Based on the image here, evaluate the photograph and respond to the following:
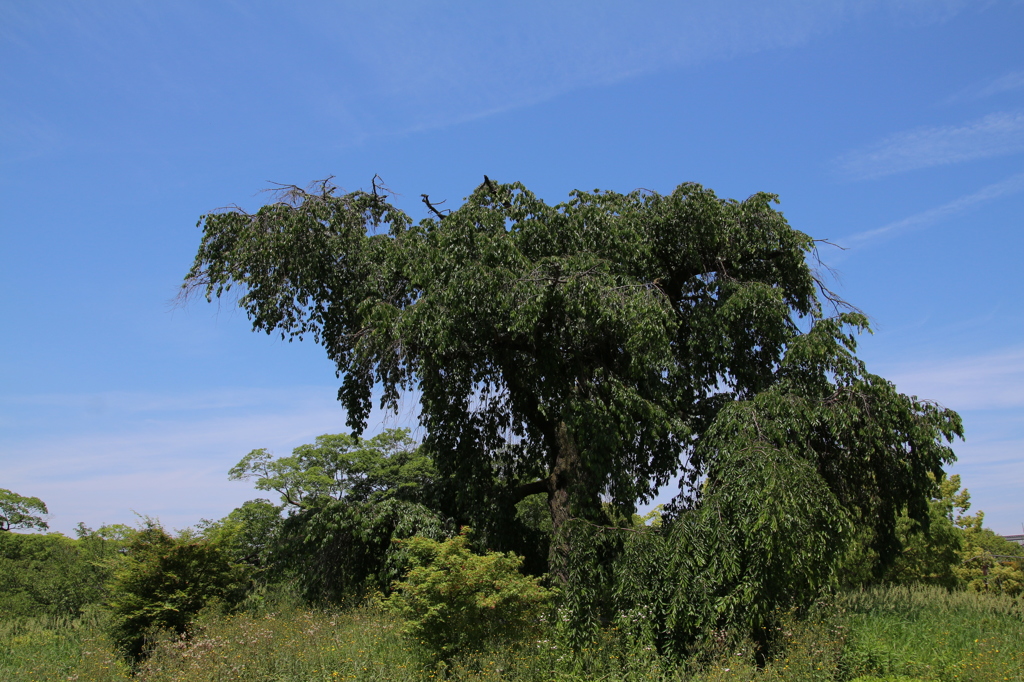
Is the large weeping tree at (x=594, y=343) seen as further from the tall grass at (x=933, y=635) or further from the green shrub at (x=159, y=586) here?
the green shrub at (x=159, y=586)

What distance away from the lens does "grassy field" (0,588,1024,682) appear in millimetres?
8180

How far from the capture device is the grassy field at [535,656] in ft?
26.8

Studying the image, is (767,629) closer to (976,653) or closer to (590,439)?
(976,653)

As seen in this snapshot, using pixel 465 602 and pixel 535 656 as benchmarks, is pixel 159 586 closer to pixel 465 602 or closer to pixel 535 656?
pixel 465 602

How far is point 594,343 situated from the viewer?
1297 centimetres

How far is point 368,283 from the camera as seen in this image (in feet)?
46.5

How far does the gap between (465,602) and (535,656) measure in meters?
1.13

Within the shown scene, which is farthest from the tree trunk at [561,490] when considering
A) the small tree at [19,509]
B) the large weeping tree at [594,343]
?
the small tree at [19,509]

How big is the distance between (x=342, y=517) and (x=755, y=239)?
32.8 feet

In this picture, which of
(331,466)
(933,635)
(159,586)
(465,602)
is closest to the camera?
(465,602)

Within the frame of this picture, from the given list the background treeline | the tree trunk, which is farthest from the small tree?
the tree trunk

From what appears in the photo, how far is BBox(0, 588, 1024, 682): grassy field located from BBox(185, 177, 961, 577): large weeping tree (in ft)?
5.56

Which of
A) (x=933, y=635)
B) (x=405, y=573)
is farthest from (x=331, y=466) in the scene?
(x=933, y=635)

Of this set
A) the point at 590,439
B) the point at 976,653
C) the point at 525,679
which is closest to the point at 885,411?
the point at 976,653
